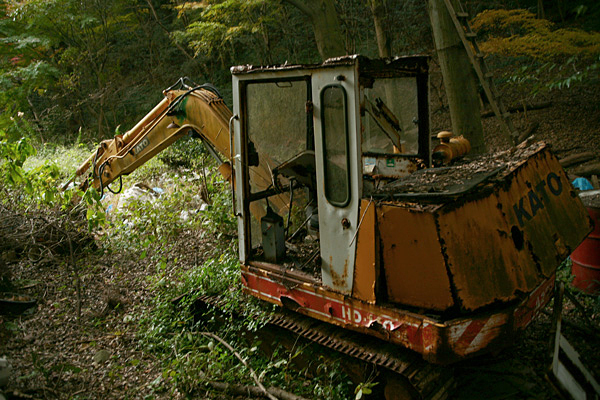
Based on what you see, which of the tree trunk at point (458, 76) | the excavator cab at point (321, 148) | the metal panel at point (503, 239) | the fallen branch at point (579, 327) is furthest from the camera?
the tree trunk at point (458, 76)

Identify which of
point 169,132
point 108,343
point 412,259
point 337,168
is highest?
point 169,132

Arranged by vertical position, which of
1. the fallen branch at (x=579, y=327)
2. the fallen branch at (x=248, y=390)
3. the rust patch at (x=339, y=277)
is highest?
the rust patch at (x=339, y=277)

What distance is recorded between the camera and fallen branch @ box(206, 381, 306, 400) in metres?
3.44

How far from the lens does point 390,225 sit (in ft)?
9.27

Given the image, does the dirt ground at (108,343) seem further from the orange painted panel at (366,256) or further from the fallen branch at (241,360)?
the orange painted panel at (366,256)

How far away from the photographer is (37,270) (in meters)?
5.63

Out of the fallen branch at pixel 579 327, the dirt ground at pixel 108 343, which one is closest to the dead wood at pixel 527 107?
the dirt ground at pixel 108 343

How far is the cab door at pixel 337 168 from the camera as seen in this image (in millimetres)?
2926

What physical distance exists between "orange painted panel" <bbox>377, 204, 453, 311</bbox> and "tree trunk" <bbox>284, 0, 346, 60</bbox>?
5548mm

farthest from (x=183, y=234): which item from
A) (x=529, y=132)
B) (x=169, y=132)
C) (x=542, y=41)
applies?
(x=542, y=41)

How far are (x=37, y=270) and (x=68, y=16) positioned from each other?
905 centimetres

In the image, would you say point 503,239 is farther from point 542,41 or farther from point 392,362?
point 542,41

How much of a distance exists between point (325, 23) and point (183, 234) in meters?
4.10

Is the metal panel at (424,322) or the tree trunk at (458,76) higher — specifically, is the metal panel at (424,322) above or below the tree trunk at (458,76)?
below
